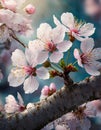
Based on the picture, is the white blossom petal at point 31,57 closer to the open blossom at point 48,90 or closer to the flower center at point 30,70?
the flower center at point 30,70

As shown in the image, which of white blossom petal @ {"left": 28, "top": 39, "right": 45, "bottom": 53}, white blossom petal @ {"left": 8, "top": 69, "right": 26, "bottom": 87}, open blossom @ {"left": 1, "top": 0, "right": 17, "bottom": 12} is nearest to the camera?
white blossom petal @ {"left": 28, "top": 39, "right": 45, "bottom": 53}

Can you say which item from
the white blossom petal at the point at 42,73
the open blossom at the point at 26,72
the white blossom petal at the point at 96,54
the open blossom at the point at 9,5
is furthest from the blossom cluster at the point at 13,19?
the white blossom petal at the point at 96,54

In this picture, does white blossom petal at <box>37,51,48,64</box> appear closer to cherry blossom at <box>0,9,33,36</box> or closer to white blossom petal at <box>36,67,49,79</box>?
white blossom petal at <box>36,67,49,79</box>

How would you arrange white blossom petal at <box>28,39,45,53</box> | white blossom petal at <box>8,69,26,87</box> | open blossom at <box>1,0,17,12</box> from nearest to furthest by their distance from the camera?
white blossom petal at <box>28,39,45,53</box>, white blossom petal at <box>8,69,26,87</box>, open blossom at <box>1,0,17,12</box>

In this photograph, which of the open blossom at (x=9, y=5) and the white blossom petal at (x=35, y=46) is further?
the open blossom at (x=9, y=5)

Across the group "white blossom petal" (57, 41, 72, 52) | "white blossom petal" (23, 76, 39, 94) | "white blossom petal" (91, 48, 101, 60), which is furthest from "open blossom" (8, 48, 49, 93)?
"white blossom petal" (91, 48, 101, 60)

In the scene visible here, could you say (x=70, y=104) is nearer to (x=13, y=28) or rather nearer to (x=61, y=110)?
(x=61, y=110)

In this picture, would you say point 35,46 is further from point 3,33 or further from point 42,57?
point 3,33
